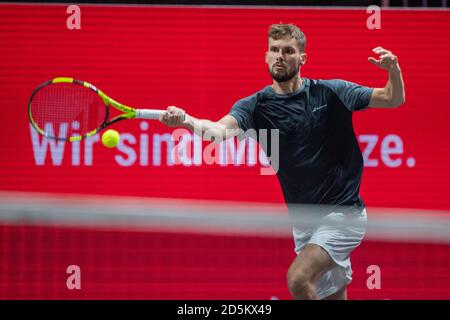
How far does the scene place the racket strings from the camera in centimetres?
527

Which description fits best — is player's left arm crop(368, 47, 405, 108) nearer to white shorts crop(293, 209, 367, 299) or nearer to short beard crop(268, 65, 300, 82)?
short beard crop(268, 65, 300, 82)

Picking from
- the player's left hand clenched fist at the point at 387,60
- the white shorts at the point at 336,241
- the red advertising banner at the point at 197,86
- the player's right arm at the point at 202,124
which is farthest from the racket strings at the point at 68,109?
the player's left hand clenched fist at the point at 387,60

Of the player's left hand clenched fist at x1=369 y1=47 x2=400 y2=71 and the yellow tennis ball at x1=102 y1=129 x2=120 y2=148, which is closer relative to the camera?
the player's left hand clenched fist at x1=369 y1=47 x2=400 y2=71

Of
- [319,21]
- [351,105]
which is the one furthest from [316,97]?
[319,21]

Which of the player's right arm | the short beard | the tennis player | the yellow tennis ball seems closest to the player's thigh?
the tennis player

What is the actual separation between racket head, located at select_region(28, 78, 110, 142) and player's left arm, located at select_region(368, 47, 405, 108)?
1.53 metres

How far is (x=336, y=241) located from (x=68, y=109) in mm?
1896

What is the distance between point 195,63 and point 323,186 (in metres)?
1.67

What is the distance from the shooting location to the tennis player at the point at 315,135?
4.45m

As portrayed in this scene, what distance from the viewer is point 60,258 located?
5.80 meters

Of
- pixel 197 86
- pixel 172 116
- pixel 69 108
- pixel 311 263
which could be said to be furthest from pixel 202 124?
pixel 197 86

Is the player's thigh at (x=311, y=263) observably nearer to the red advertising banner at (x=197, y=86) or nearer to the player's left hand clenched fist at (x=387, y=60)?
the player's left hand clenched fist at (x=387, y=60)
